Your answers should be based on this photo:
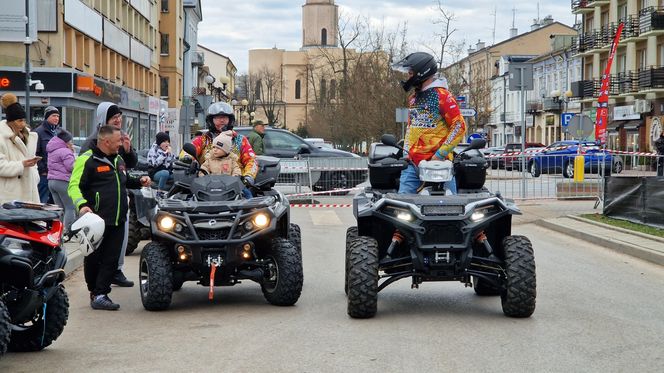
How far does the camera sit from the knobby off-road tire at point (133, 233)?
13914 millimetres

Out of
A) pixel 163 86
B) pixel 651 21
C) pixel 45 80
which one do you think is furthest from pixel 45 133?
pixel 163 86

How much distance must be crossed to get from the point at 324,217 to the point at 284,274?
1179 centimetres

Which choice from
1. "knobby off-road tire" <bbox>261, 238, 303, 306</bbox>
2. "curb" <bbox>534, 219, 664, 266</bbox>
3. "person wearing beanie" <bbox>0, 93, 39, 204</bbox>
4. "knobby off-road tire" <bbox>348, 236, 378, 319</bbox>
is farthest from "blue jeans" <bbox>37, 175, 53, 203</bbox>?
"curb" <bbox>534, 219, 664, 266</bbox>

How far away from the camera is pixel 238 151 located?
10.4 m

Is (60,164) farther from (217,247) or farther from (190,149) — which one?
(217,247)

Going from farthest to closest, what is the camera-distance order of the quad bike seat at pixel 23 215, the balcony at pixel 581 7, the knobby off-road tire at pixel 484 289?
the balcony at pixel 581 7
the knobby off-road tire at pixel 484 289
the quad bike seat at pixel 23 215

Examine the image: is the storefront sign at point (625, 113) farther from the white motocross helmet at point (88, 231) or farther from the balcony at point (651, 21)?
the white motocross helmet at point (88, 231)

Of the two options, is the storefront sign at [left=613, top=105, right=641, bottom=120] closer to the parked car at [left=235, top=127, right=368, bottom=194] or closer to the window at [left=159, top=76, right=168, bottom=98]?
the window at [left=159, top=76, right=168, bottom=98]

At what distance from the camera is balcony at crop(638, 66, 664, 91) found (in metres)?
55.5

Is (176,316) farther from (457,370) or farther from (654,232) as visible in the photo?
(654,232)

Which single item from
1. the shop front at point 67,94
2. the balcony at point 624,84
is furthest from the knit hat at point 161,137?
the balcony at point 624,84

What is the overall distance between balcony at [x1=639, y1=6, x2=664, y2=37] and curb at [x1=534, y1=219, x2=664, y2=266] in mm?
39784

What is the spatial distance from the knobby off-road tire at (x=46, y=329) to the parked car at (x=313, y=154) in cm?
1859

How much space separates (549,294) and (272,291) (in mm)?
2763
